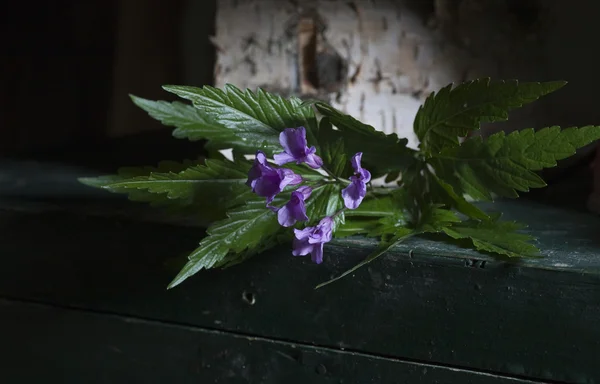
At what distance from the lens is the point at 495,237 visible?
48 cm

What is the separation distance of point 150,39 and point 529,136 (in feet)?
2.80

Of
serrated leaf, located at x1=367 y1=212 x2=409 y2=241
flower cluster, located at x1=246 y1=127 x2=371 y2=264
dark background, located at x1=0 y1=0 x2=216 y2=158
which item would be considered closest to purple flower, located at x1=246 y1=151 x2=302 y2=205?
flower cluster, located at x1=246 y1=127 x2=371 y2=264

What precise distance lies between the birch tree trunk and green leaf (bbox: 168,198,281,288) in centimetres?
30

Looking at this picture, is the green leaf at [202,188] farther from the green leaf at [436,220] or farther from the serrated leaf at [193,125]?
the green leaf at [436,220]

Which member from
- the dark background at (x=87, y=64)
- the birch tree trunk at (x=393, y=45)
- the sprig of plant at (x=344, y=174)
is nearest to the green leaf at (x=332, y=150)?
the sprig of plant at (x=344, y=174)

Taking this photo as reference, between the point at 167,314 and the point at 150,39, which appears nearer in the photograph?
the point at 167,314

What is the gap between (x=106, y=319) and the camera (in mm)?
604

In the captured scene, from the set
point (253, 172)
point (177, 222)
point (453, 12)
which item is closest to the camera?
point (253, 172)

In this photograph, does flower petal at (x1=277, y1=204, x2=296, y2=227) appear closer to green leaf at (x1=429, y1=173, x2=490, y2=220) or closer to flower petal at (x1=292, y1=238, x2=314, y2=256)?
flower petal at (x1=292, y1=238, x2=314, y2=256)

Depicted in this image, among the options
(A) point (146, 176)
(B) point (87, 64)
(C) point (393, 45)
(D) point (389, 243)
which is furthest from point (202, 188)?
(B) point (87, 64)

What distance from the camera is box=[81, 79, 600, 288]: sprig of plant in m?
0.45

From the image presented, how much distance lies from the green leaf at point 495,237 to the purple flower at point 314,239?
97 millimetres

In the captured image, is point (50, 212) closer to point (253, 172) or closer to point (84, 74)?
point (253, 172)

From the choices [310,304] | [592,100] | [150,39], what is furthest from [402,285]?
[150,39]
